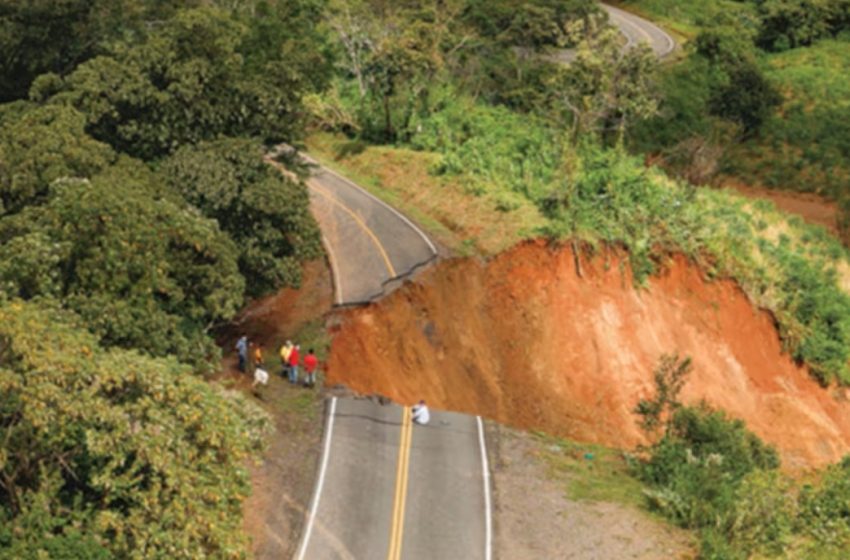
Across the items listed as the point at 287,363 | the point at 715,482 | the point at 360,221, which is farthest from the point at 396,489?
the point at 360,221

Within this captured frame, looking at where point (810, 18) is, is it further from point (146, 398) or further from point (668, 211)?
point (146, 398)

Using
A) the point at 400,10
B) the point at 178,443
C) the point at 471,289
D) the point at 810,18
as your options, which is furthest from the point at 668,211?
the point at 810,18

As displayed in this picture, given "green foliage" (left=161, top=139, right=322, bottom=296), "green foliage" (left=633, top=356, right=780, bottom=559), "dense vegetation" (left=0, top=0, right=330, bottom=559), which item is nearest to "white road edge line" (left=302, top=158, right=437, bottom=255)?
"dense vegetation" (left=0, top=0, right=330, bottom=559)

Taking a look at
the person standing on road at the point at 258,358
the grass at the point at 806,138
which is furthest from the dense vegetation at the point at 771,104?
the person standing on road at the point at 258,358

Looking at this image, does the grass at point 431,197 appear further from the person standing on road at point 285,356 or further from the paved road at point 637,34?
the paved road at point 637,34

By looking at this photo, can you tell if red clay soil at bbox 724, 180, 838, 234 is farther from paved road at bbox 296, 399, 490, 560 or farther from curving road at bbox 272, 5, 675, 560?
paved road at bbox 296, 399, 490, 560

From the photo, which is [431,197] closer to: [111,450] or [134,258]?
[134,258]
